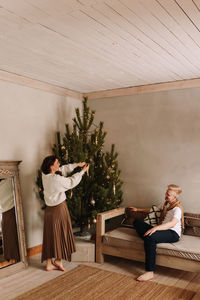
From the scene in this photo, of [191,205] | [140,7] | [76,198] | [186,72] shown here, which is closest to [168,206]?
[191,205]

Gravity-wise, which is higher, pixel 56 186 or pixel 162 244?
pixel 56 186

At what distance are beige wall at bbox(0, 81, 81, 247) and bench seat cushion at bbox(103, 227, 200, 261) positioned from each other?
3.82 ft

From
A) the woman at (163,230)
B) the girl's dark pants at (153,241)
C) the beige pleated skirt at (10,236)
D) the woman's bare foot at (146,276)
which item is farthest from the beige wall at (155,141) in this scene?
the beige pleated skirt at (10,236)

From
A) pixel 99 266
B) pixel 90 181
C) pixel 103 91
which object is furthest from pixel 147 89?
pixel 99 266

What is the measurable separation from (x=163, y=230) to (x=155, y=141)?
1488 mm

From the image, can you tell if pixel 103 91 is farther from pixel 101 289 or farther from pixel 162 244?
pixel 101 289

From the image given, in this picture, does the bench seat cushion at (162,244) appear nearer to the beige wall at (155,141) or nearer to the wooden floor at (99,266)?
the wooden floor at (99,266)

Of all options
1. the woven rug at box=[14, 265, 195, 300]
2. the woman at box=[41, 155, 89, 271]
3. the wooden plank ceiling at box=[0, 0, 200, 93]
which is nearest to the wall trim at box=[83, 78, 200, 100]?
the wooden plank ceiling at box=[0, 0, 200, 93]

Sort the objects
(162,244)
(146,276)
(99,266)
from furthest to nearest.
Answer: (99,266) → (162,244) → (146,276)

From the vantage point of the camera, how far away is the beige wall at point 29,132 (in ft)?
14.4

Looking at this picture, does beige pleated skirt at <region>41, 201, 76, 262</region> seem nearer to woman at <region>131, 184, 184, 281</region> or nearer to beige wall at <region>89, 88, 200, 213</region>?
woman at <region>131, 184, 184, 281</region>

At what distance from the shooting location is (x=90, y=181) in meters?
4.71

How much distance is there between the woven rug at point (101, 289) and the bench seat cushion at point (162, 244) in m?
0.38

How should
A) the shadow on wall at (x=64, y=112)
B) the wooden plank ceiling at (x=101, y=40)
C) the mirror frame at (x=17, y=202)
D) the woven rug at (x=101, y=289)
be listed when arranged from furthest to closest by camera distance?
the shadow on wall at (x=64, y=112) → the mirror frame at (x=17, y=202) → the woven rug at (x=101, y=289) → the wooden plank ceiling at (x=101, y=40)
